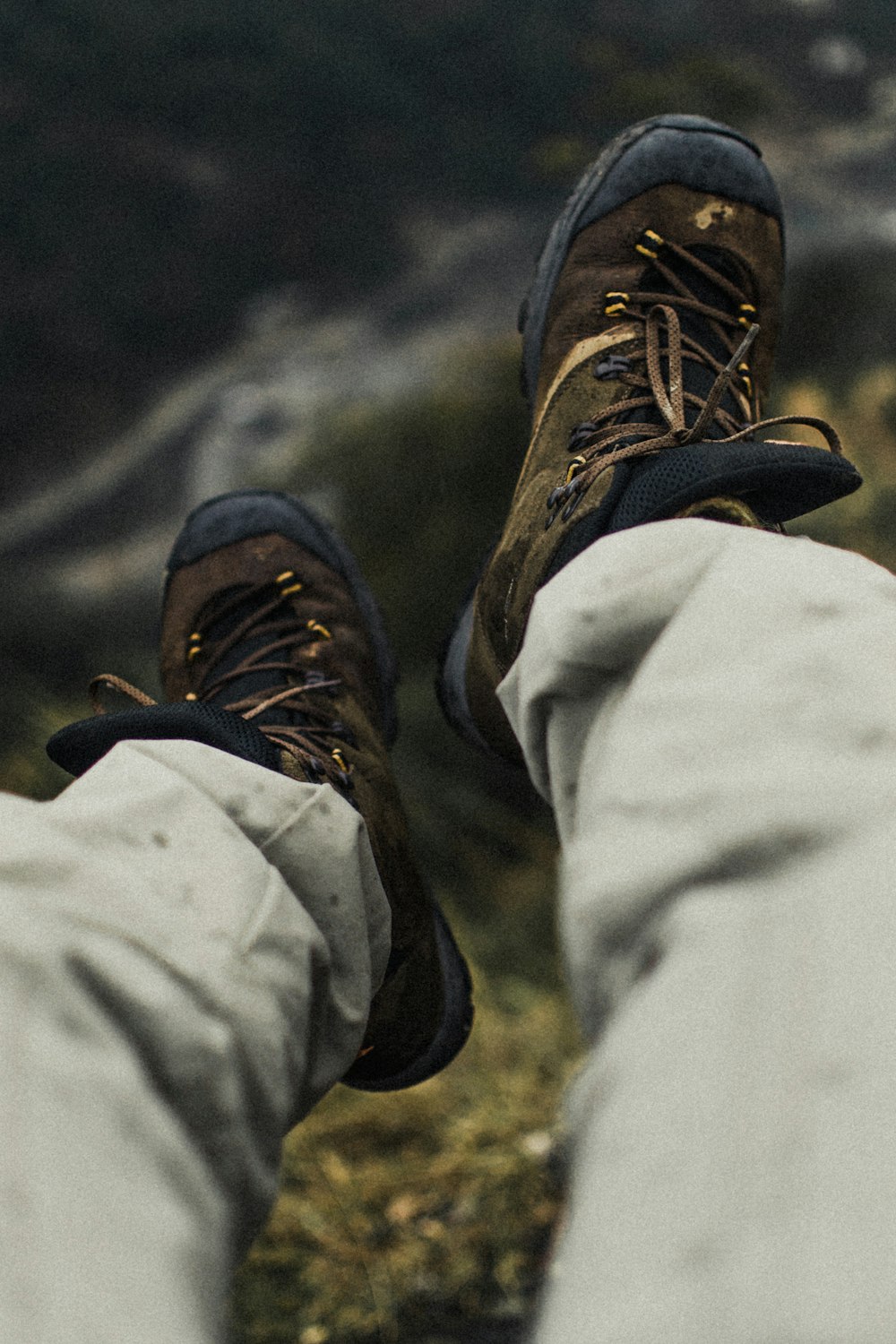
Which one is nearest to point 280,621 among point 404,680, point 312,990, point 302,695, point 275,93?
point 302,695

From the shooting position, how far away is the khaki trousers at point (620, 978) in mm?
251

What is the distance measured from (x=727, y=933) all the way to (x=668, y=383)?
0.54m

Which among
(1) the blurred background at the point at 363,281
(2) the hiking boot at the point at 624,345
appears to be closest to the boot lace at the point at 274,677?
(2) the hiking boot at the point at 624,345

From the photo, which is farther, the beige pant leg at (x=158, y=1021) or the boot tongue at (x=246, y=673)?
the boot tongue at (x=246, y=673)

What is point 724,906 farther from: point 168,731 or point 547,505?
point 547,505

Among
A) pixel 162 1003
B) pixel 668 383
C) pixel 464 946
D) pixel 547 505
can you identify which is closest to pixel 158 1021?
pixel 162 1003

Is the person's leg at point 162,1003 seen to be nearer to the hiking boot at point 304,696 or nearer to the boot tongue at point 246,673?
the hiking boot at point 304,696

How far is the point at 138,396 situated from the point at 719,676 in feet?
4.11

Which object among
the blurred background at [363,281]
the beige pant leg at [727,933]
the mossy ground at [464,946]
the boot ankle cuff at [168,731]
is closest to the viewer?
the beige pant leg at [727,933]

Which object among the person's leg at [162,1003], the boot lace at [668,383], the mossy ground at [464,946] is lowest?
the mossy ground at [464,946]

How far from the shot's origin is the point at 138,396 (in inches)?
55.3

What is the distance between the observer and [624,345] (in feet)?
2.53

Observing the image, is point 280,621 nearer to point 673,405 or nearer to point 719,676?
point 673,405

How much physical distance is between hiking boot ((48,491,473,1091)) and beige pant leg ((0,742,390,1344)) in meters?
0.10
